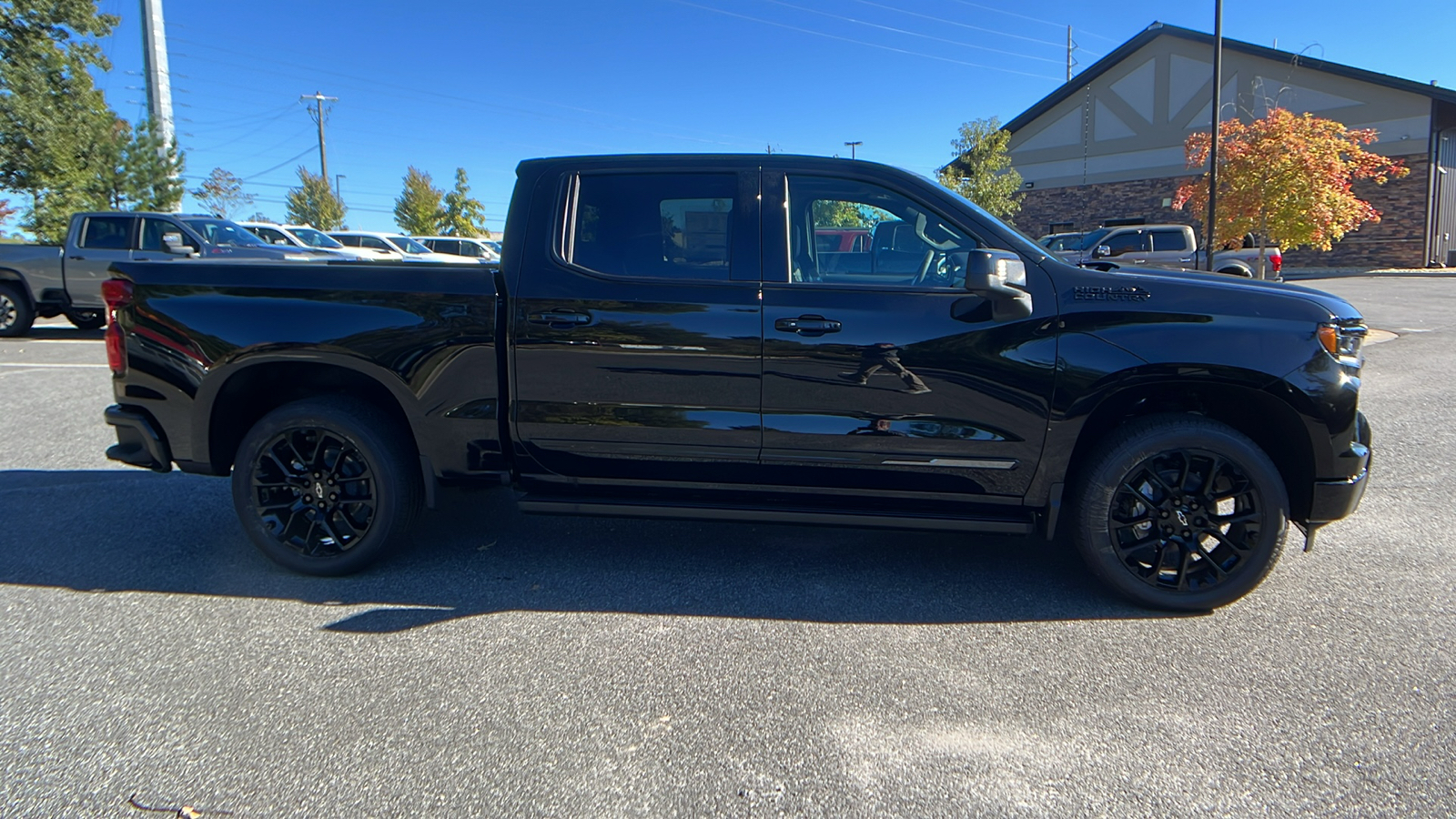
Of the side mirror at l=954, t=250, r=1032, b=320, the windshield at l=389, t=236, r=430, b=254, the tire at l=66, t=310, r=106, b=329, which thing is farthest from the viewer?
the windshield at l=389, t=236, r=430, b=254

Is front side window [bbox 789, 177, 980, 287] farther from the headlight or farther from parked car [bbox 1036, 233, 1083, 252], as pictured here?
parked car [bbox 1036, 233, 1083, 252]

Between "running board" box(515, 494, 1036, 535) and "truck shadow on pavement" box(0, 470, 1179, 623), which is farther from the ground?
"running board" box(515, 494, 1036, 535)

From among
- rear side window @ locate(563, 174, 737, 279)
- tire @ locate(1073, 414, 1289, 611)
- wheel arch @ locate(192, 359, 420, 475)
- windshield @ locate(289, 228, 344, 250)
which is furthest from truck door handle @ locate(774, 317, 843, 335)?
windshield @ locate(289, 228, 344, 250)

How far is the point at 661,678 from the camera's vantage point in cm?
317

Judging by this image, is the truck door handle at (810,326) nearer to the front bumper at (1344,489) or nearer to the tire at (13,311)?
the front bumper at (1344,489)

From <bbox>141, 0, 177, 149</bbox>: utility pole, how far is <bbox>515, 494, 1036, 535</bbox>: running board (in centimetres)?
2896

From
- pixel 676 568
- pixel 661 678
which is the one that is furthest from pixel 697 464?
pixel 661 678

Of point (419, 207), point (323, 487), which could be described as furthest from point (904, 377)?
point (419, 207)

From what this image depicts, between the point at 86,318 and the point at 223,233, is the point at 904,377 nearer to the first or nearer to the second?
the point at 223,233

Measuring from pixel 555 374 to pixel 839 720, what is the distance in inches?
74.0

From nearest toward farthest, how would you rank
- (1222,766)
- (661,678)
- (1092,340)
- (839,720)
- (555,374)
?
(1222,766)
(839,720)
(661,678)
(1092,340)
(555,374)

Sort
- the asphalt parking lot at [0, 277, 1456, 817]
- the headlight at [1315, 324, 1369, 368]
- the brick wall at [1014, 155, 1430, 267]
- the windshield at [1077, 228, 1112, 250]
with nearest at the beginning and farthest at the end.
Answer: the asphalt parking lot at [0, 277, 1456, 817], the headlight at [1315, 324, 1369, 368], the windshield at [1077, 228, 1112, 250], the brick wall at [1014, 155, 1430, 267]

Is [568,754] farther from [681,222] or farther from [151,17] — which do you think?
[151,17]

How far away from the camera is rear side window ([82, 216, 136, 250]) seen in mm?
13961
